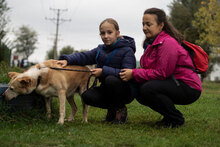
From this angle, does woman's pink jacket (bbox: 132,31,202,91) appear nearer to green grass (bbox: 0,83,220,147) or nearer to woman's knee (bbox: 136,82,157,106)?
woman's knee (bbox: 136,82,157,106)

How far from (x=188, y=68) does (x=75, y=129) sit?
6.68 ft

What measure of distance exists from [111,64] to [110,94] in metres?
0.55

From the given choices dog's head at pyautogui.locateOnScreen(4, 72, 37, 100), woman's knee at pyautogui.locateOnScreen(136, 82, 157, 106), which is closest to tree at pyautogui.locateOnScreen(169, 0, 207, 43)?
woman's knee at pyautogui.locateOnScreen(136, 82, 157, 106)

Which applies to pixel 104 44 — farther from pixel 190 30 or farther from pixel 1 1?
pixel 190 30

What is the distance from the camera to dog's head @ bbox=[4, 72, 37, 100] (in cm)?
452

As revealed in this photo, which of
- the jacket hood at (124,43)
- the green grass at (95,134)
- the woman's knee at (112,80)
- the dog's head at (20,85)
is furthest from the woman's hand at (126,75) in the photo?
the dog's head at (20,85)

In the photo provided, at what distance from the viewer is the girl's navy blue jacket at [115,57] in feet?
15.5

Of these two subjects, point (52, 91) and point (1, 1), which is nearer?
point (52, 91)

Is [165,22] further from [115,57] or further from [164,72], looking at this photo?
[115,57]

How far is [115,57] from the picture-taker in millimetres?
4812

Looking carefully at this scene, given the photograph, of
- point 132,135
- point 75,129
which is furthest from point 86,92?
point 132,135

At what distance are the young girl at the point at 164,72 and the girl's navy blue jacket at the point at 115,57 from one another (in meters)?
0.33

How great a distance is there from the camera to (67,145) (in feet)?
10.7

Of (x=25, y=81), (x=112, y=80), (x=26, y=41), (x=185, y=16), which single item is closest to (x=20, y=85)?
(x=25, y=81)
